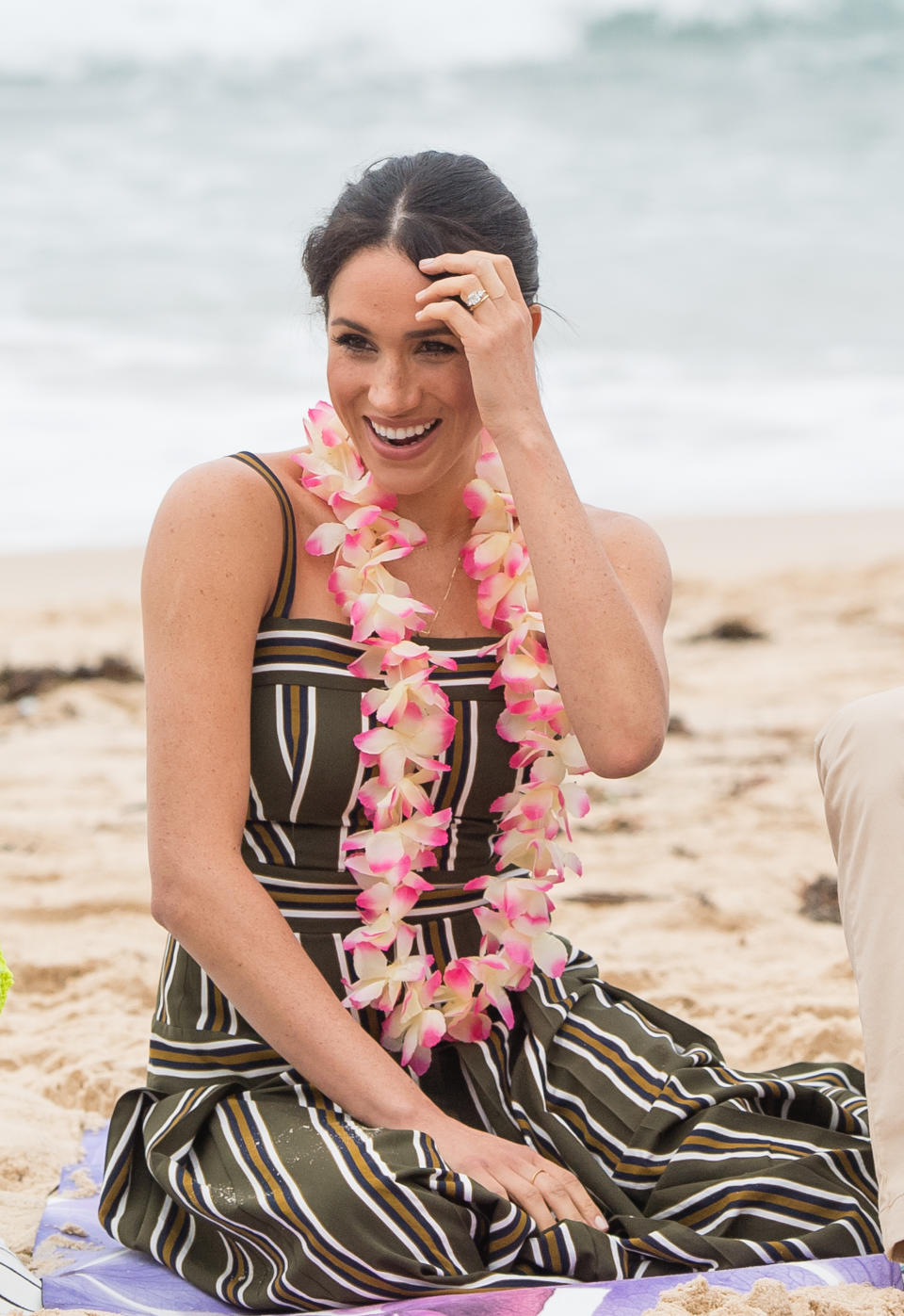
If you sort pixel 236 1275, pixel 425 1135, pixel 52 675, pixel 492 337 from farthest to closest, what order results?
pixel 52 675, pixel 492 337, pixel 236 1275, pixel 425 1135

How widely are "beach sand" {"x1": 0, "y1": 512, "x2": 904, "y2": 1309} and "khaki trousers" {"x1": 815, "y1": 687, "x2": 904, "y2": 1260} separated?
150cm

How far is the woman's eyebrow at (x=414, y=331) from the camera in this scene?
8.18ft

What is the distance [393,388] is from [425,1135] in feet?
3.97

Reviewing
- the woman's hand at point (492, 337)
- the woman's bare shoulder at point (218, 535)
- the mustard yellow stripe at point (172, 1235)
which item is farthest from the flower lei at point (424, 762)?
the mustard yellow stripe at point (172, 1235)

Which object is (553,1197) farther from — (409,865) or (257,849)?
(257,849)

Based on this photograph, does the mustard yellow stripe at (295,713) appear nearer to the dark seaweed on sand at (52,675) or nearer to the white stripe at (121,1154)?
the white stripe at (121,1154)

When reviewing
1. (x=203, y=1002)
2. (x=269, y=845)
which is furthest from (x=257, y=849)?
(x=203, y=1002)

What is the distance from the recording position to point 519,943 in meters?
2.64

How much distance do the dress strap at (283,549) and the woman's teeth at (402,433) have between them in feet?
0.65

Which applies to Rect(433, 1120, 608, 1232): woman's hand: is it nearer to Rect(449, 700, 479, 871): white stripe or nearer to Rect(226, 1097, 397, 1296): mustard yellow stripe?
Rect(226, 1097, 397, 1296): mustard yellow stripe

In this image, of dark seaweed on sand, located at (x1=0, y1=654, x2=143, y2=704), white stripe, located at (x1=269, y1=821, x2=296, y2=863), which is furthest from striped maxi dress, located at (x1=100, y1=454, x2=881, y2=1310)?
dark seaweed on sand, located at (x1=0, y1=654, x2=143, y2=704)

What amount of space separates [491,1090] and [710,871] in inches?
120

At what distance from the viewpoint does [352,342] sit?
8.34 feet

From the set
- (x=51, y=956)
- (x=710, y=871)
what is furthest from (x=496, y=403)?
(x=710, y=871)
